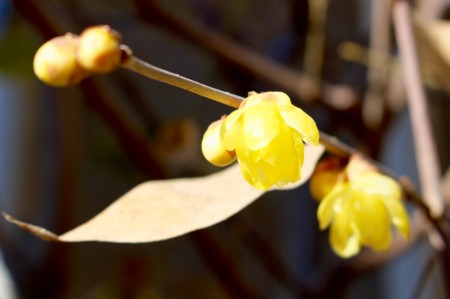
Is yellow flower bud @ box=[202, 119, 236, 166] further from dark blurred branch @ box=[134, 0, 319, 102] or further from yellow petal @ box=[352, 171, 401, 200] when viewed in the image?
dark blurred branch @ box=[134, 0, 319, 102]

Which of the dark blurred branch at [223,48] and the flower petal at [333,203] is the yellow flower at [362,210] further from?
the dark blurred branch at [223,48]

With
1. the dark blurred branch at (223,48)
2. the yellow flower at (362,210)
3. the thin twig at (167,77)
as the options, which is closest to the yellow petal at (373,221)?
the yellow flower at (362,210)

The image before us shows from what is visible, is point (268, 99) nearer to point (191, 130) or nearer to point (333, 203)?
point (333, 203)

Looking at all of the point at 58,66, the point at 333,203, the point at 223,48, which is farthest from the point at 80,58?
the point at 223,48

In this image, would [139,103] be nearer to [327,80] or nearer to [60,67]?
[327,80]

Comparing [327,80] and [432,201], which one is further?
[327,80]

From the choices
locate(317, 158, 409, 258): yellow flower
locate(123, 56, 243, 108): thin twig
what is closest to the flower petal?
locate(317, 158, 409, 258): yellow flower

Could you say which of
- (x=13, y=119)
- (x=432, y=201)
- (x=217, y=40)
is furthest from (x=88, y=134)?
(x=432, y=201)
